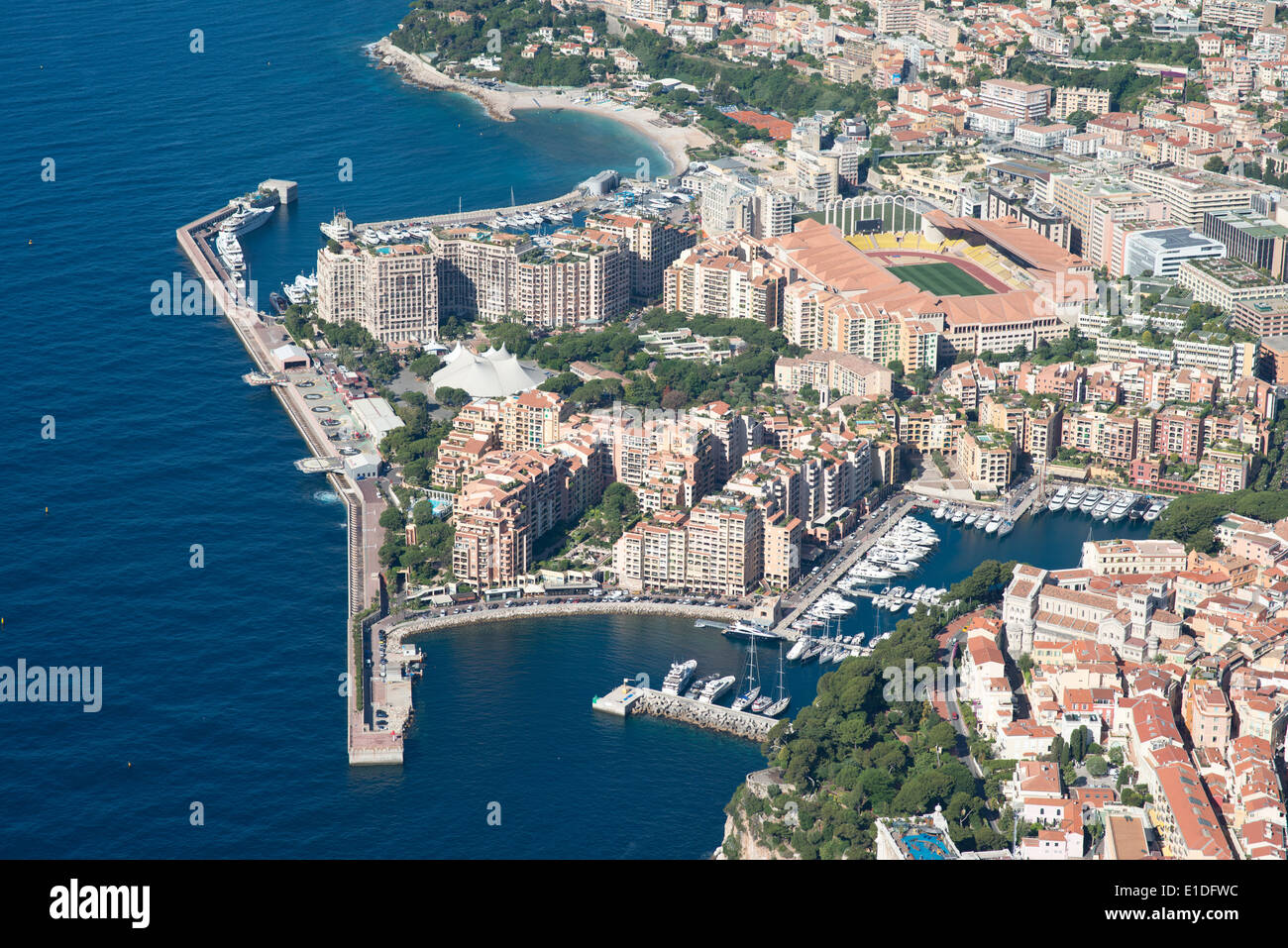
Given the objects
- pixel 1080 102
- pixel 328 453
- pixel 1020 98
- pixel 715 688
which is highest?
pixel 1020 98

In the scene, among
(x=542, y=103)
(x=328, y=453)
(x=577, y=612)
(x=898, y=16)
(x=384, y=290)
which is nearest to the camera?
(x=577, y=612)

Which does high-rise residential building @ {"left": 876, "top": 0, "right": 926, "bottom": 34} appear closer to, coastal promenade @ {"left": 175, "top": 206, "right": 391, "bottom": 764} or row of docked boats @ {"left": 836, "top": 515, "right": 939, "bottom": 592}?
coastal promenade @ {"left": 175, "top": 206, "right": 391, "bottom": 764}

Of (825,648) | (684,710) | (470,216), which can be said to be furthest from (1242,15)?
(684,710)

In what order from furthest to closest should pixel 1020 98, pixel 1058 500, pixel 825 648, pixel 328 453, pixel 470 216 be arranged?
pixel 1020 98, pixel 470 216, pixel 328 453, pixel 1058 500, pixel 825 648

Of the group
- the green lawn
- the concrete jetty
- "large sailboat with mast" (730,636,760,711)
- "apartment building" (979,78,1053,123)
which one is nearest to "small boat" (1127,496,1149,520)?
the green lawn

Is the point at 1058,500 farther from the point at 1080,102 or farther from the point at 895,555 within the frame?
the point at 1080,102

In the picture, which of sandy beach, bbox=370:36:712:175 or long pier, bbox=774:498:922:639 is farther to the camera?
sandy beach, bbox=370:36:712:175

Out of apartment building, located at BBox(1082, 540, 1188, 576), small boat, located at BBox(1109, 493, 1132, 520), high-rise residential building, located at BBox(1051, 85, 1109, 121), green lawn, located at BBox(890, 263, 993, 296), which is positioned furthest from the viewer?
high-rise residential building, located at BBox(1051, 85, 1109, 121)

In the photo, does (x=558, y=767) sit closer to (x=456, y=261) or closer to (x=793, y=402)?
(x=793, y=402)
